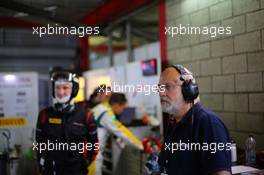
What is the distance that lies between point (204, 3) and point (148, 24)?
236cm

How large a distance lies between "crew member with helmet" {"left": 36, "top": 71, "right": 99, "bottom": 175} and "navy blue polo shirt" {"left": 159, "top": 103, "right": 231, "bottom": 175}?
93 cm

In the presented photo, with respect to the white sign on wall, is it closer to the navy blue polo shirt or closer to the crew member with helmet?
the crew member with helmet

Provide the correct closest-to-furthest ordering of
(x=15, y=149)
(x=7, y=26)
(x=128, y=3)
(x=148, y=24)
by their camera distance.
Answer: (x=15, y=149), (x=7, y=26), (x=128, y=3), (x=148, y=24)

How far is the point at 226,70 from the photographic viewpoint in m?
2.91

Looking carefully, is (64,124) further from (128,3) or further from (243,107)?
(128,3)

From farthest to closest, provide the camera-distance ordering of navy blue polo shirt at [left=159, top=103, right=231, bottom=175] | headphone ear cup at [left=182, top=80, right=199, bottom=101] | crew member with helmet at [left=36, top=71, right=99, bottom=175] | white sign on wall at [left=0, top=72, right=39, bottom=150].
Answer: white sign on wall at [left=0, top=72, right=39, bottom=150] < crew member with helmet at [left=36, top=71, right=99, bottom=175] < headphone ear cup at [left=182, top=80, right=199, bottom=101] < navy blue polo shirt at [left=159, top=103, right=231, bottom=175]

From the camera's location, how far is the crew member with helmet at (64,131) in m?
2.54

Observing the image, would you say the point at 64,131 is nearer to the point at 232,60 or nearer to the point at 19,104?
the point at 19,104

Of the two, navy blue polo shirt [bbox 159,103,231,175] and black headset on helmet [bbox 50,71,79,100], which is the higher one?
black headset on helmet [bbox 50,71,79,100]

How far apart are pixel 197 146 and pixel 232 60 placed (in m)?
1.41

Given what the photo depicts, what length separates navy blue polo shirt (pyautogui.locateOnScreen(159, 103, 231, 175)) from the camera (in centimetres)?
155

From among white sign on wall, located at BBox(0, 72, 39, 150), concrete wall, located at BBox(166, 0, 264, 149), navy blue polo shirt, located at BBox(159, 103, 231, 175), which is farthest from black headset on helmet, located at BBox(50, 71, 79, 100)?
concrete wall, located at BBox(166, 0, 264, 149)

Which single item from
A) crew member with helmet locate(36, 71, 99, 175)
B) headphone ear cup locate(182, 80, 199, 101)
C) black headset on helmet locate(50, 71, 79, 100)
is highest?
black headset on helmet locate(50, 71, 79, 100)

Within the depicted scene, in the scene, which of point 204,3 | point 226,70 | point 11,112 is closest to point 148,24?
point 204,3
